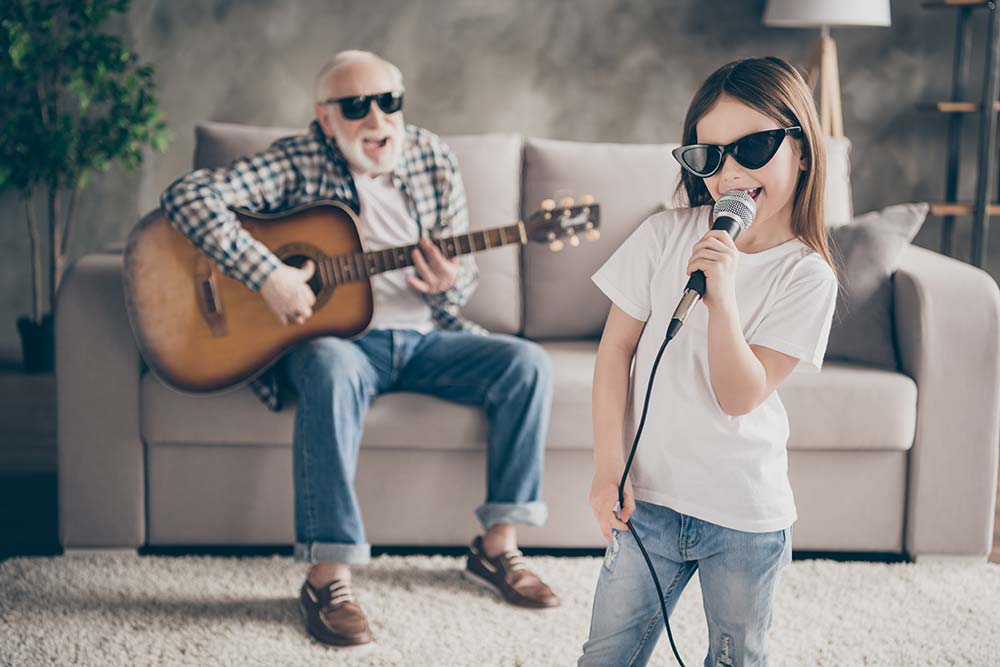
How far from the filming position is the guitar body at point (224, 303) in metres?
2.05

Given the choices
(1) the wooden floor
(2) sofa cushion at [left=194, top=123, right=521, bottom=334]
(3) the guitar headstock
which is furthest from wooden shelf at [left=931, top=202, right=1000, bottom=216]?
(3) the guitar headstock

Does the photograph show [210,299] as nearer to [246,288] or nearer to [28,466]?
[246,288]

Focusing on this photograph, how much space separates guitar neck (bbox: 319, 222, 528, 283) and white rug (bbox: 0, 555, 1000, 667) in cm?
60

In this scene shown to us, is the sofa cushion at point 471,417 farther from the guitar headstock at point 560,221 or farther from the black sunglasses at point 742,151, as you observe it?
the black sunglasses at point 742,151

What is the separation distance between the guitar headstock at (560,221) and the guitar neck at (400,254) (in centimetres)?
3

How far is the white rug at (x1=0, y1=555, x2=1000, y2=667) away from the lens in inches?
69.3

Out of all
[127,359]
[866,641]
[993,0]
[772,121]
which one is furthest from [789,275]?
[993,0]

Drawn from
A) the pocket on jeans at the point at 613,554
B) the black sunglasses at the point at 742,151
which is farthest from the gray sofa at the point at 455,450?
the black sunglasses at the point at 742,151

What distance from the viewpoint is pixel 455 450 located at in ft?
7.04

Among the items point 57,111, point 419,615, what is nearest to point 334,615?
point 419,615

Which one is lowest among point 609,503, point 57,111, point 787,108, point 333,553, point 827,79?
point 333,553

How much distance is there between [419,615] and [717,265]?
3.69 ft

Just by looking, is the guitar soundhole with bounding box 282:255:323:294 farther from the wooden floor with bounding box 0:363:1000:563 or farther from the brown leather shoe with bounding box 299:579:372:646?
the wooden floor with bounding box 0:363:1000:563

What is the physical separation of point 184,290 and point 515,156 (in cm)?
95
